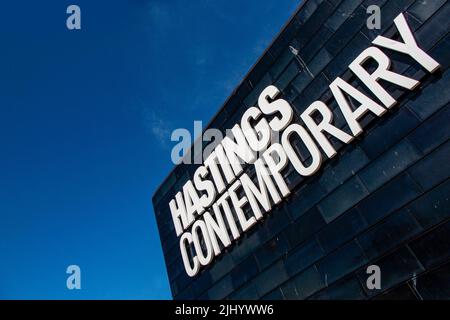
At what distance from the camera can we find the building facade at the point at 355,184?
31.7 feet

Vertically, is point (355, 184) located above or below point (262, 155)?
below

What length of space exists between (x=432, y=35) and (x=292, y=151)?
628cm

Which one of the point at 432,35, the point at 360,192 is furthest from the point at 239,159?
the point at 432,35

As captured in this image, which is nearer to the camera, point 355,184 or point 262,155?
point 355,184

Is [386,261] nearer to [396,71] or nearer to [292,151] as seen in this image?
[292,151]

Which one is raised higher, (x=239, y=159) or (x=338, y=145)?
(x=239, y=159)

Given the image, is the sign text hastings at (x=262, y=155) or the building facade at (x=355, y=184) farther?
the sign text hastings at (x=262, y=155)

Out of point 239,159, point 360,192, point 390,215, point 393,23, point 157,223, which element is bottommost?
point 390,215

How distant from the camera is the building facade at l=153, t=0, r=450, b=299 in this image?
9648mm

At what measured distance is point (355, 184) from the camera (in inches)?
452

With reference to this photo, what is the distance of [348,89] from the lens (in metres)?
12.2

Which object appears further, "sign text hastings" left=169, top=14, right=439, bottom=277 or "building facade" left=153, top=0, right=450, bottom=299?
"sign text hastings" left=169, top=14, right=439, bottom=277

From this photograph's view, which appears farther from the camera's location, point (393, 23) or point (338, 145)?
point (338, 145)
